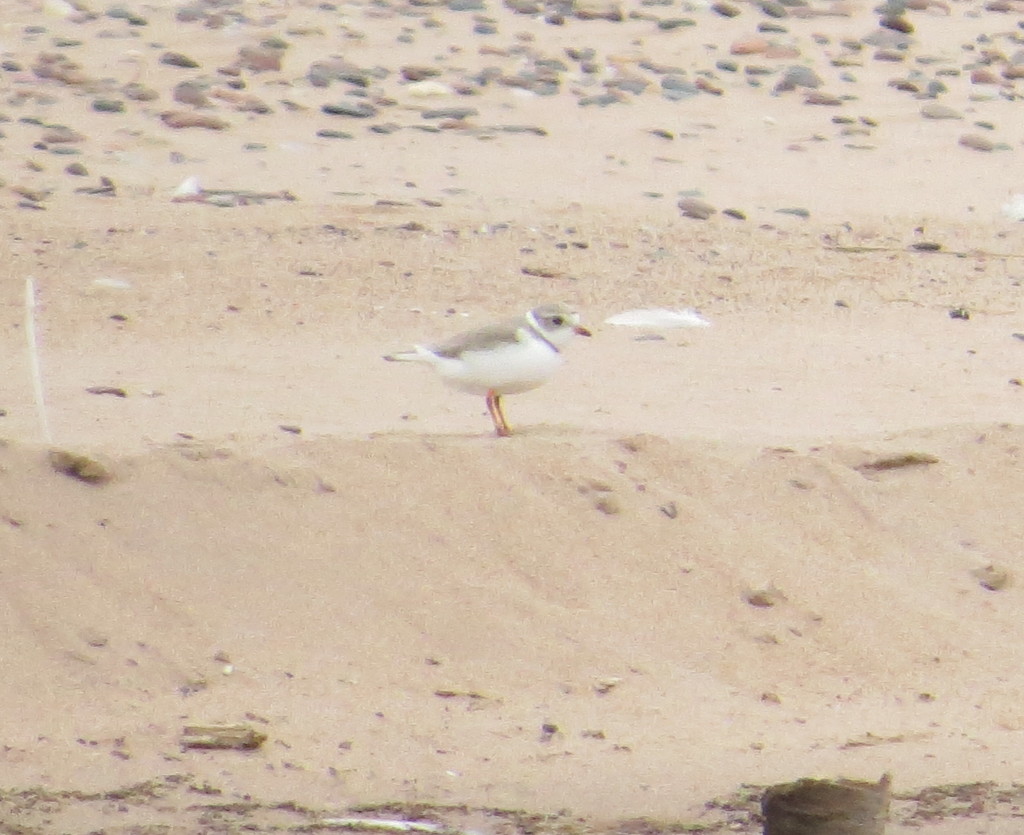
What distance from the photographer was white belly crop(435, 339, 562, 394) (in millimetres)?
6250

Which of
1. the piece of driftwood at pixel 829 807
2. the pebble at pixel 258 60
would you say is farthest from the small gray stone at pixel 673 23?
the piece of driftwood at pixel 829 807

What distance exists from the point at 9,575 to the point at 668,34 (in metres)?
8.74

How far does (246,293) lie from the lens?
8.85 metres

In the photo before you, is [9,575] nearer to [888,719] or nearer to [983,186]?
[888,719]

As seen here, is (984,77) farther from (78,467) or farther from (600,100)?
(78,467)

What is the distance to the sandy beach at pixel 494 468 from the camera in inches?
213

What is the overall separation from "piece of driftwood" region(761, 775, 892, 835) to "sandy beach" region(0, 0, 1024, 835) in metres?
0.48

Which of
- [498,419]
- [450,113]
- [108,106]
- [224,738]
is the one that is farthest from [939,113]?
[224,738]

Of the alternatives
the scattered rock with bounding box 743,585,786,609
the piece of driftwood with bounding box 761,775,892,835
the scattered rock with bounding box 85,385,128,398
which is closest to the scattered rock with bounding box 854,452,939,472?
the scattered rock with bounding box 743,585,786,609

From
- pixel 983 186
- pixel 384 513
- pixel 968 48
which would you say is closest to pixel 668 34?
pixel 968 48

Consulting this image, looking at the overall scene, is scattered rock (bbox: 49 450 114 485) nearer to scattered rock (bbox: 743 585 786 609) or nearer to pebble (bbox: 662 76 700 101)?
scattered rock (bbox: 743 585 786 609)

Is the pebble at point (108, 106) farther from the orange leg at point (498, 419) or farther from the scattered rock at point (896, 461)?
the scattered rock at point (896, 461)

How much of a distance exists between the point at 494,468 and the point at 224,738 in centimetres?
154

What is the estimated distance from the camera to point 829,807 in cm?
440
